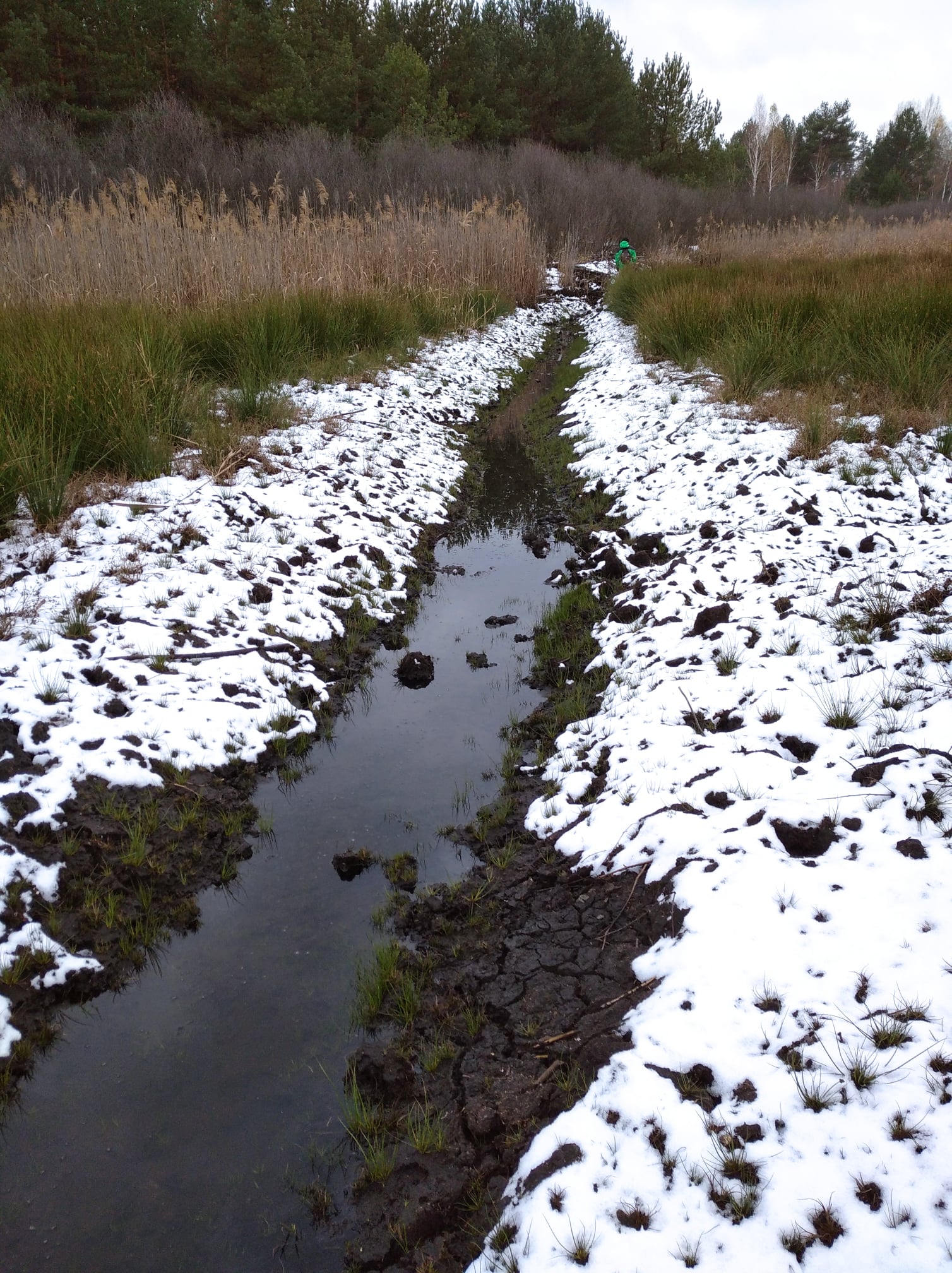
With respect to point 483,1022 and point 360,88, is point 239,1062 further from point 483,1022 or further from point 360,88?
point 360,88

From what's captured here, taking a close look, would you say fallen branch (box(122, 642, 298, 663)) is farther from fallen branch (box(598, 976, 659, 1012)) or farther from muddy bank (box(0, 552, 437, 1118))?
fallen branch (box(598, 976, 659, 1012))

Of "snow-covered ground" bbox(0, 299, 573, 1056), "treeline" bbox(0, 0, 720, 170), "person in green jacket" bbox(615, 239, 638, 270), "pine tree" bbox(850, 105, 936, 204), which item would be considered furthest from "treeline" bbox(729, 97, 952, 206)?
"snow-covered ground" bbox(0, 299, 573, 1056)

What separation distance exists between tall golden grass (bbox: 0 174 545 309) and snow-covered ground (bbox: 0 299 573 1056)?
9.00ft

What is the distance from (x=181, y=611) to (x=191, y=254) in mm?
6254

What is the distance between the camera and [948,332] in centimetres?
682

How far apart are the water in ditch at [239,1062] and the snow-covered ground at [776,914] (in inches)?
24.0

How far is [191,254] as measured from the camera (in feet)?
28.4

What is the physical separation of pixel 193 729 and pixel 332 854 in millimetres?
1011

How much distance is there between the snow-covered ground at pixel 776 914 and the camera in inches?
67.8

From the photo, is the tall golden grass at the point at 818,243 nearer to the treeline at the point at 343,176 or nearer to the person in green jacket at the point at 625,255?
the person in green jacket at the point at 625,255

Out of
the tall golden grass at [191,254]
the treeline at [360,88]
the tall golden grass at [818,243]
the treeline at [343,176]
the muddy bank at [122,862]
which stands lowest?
the muddy bank at [122,862]

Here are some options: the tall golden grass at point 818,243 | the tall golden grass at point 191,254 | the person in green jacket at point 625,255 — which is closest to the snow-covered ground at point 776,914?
the tall golden grass at point 191,254

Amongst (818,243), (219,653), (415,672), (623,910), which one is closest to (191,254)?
(219,653)

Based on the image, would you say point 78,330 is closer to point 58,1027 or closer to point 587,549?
point 587,549
